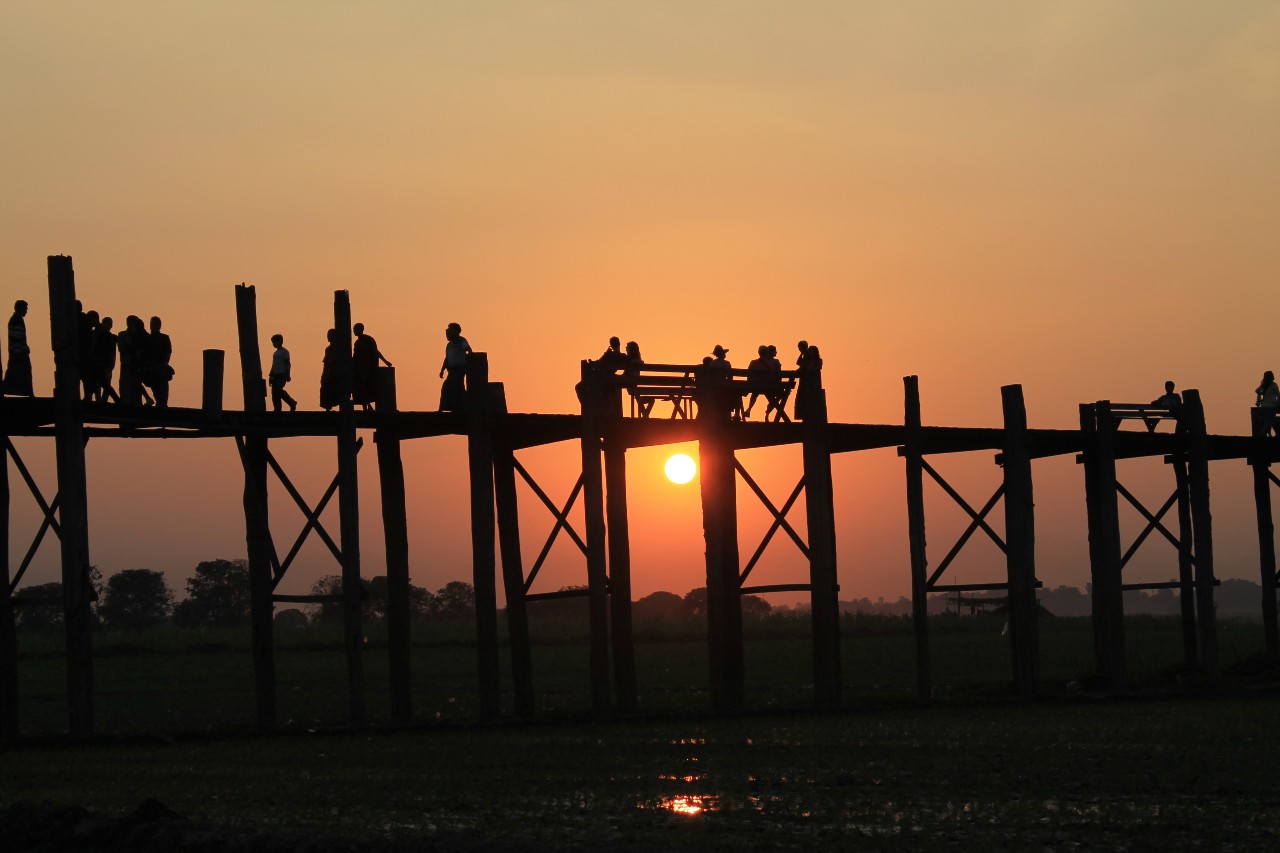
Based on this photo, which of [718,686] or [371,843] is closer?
[371,843]

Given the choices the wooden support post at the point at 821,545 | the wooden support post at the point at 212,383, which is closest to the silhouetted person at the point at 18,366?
the wooden support post at the point at 212,383

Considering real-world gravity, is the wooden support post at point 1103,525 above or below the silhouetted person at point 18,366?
below

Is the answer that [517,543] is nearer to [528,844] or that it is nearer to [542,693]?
[542,693]

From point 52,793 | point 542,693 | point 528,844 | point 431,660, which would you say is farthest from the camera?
point 431,660

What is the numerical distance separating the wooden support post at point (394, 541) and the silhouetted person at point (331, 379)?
23.7 inches

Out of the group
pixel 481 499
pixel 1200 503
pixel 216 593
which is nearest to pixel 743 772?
pixel 481 499

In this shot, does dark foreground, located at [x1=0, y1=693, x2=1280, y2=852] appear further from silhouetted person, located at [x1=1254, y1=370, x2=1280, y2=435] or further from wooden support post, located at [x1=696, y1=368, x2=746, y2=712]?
silhouetted person, located at [x1=1254, y1=370, x2=1280, y2=435]

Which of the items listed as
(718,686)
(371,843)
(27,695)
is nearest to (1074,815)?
(371,843)

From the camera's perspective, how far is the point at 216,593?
131125mm

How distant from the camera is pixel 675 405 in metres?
26.3

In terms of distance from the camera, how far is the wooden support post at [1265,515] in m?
32.7

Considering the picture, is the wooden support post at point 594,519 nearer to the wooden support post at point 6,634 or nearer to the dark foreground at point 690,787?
the dark foreground at point 690,787

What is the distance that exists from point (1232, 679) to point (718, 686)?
33.6ft

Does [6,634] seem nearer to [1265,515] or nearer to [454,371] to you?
[454,371]
